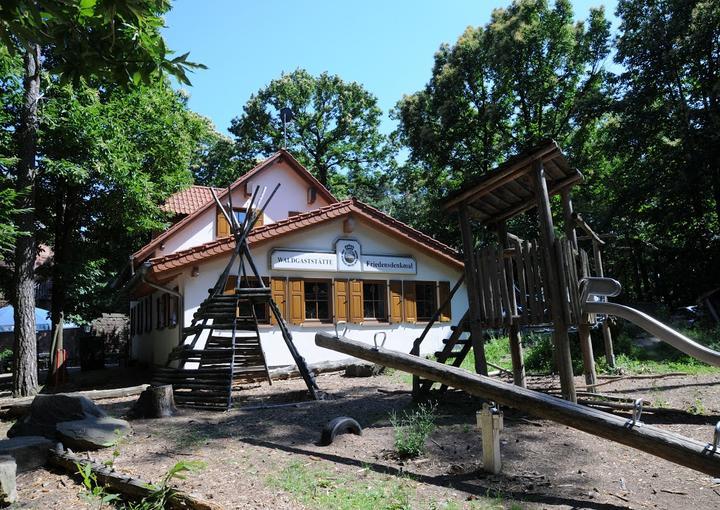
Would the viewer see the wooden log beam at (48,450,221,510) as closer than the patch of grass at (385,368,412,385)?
Yes

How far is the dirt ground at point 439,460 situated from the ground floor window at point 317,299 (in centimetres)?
714

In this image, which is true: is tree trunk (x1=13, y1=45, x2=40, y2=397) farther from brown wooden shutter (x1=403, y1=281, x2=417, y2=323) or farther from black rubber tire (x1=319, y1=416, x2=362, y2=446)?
brown wooden shutter (x1=403, y1=281, x2=417, y2=323)

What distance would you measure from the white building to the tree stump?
5.15 m

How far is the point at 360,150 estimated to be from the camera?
36.0 metres

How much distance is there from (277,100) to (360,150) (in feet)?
22.2

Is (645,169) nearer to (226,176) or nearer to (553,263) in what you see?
(553,263)

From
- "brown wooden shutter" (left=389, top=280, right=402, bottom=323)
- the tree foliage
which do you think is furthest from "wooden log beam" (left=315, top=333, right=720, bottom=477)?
"brown wooden shutter" (left=389, top=280, right=402, bottom=323)

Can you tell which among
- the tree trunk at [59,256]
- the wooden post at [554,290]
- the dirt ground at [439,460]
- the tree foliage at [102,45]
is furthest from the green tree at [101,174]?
the wooden post at [554,290]

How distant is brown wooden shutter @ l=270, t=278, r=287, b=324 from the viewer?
14.4m

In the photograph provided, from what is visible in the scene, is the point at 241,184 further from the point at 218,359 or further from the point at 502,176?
the point at 502,176

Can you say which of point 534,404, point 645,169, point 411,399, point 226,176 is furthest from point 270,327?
point 226,176

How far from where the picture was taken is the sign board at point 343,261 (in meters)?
14.7

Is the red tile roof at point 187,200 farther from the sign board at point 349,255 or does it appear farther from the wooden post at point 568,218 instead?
the wooden post at point 568,218

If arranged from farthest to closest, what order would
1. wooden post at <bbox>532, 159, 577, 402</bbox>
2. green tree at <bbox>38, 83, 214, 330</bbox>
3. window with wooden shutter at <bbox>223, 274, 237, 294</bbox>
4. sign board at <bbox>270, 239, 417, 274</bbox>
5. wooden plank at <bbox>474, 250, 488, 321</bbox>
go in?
sign board at <bbox>270, 239, 417, 274</bbox>, window with wooden shutter at <bbox>223, 274, 237, 294</bbox>, green tree at <bbox>38, 83, 214, 330</bbox>, wooden plank at <bbox>474, 250, 488, 321</bbox>, wooden post at <bbox>532, 159, 577, 402</bbox>
